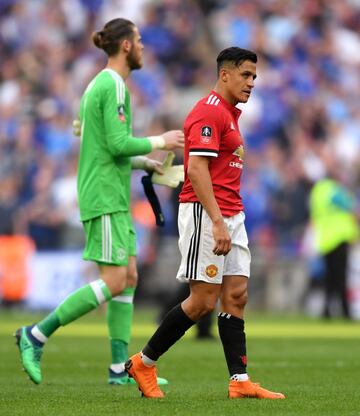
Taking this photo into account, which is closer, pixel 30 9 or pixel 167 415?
pixel 167 415

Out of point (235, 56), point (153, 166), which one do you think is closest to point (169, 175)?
point (153, 166)

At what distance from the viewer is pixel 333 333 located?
50.9ft

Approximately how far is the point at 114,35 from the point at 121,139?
0.88m

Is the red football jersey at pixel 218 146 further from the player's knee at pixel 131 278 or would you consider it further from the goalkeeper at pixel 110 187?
the player's knee at pixel 131 278

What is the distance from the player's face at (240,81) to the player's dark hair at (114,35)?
1.69 metres

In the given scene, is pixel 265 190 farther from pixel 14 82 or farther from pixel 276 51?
pixel 14 82

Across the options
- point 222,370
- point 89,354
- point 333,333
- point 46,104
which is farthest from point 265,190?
point 222,370

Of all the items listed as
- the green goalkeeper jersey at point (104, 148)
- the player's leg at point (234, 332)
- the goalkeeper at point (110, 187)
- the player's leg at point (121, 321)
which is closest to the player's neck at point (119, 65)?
the goalkeeper at point (110, 187)

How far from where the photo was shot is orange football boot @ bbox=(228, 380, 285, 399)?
6910 mm

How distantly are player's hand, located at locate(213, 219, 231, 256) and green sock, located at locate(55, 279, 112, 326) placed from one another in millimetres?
1680

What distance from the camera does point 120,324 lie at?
28.3ft

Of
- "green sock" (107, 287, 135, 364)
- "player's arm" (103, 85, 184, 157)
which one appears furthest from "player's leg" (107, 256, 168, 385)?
"player's arm" (103, 85, 184, 157)

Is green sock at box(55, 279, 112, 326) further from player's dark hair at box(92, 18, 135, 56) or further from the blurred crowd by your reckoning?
the blurred crowd

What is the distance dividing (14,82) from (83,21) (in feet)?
6.87
